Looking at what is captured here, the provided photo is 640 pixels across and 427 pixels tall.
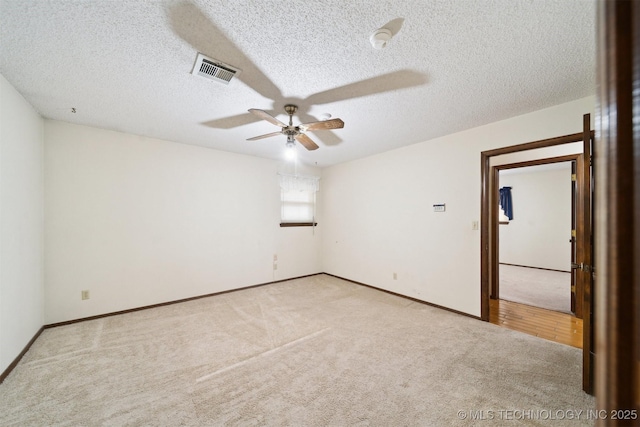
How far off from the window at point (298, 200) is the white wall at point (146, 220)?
264 millimetres

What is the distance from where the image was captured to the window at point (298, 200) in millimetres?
4988

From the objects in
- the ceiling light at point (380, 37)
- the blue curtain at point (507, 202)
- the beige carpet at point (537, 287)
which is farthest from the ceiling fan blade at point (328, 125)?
the blue curtain at point (507, 202)

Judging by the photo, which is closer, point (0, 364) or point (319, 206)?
point (0, 364)

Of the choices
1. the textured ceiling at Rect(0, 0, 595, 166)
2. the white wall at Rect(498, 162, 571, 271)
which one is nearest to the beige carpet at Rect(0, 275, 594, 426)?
the textured ceiling at Rect(0, 0, 595, 166)

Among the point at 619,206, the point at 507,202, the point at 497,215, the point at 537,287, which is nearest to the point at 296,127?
the point at 619,206

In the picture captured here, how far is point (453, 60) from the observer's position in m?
1.87

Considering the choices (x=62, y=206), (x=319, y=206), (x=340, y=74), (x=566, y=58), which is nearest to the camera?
(x=566, y=58)

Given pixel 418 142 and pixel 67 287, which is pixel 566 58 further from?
pixel 67 287

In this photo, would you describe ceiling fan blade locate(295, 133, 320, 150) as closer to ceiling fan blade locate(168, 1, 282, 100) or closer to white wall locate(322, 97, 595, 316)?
ceiling fan blade locate(168, 1, 282, 100)

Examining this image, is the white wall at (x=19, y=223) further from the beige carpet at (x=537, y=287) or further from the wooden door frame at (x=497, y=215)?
the beige carpet at (x=537, y=287)

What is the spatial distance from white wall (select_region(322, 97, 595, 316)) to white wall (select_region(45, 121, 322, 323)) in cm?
160

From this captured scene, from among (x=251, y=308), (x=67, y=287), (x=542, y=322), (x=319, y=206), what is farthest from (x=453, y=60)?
(x=67, y=287)

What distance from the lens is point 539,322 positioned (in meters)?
3.04

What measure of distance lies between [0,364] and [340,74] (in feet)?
11.5
